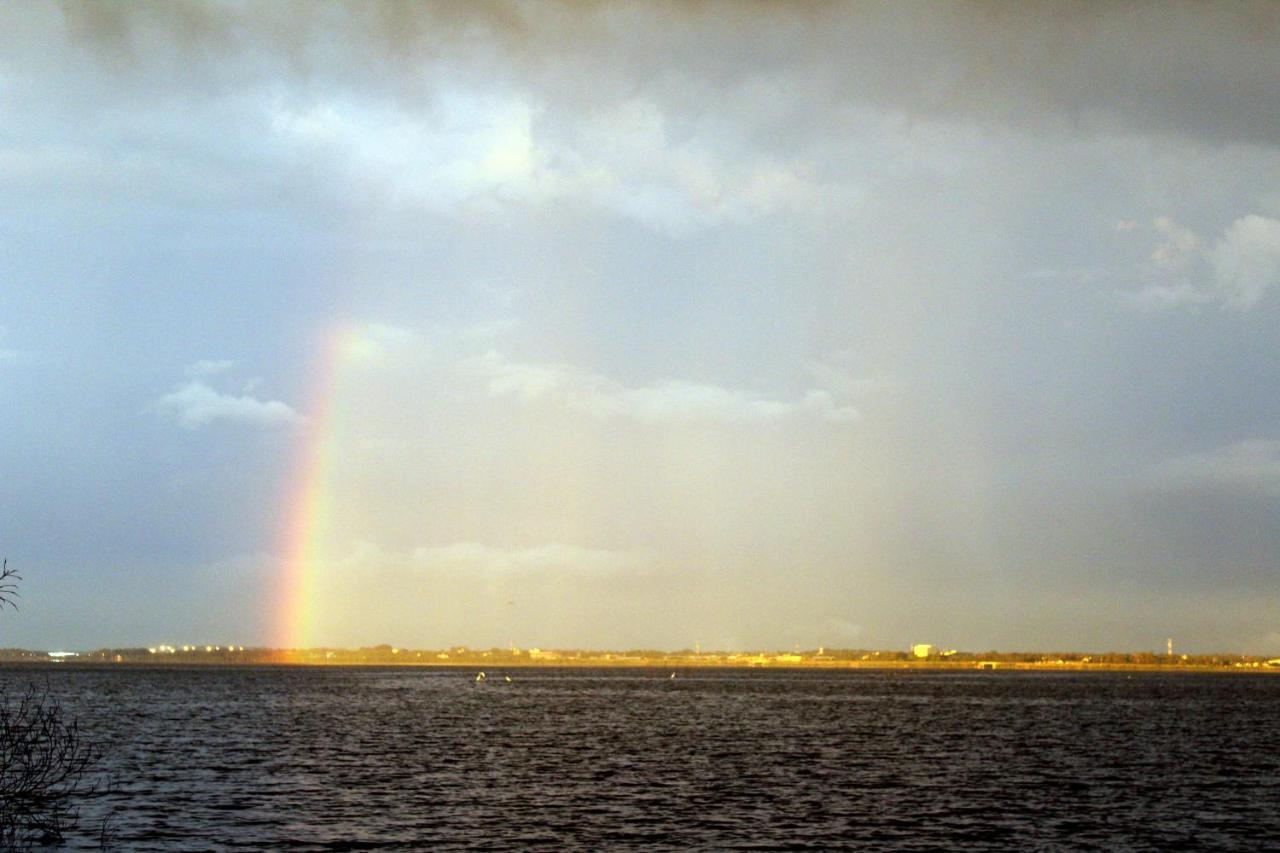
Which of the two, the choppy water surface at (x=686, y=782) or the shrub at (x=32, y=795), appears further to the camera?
the choppy water surface at (x=686, y=782)

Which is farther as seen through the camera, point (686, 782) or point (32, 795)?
point (686, 782)

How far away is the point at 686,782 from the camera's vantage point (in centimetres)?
7162

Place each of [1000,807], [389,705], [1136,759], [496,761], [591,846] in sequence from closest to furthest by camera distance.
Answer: [591,846], [1000,807], [496,761], [1136,759], [389,705]

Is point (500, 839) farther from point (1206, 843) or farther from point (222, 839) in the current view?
point (1206, 843)

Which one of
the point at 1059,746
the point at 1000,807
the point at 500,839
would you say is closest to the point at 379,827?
the point at 500,839

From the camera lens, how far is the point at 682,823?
55.5 metres

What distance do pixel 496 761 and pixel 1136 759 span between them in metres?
45.1

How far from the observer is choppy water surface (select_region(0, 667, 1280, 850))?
52906 mm

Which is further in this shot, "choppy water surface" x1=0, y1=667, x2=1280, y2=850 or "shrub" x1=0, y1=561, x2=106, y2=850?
"choppy water surface" x1=0, y1=667, x2=1280, y2=850

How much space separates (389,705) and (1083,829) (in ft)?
423

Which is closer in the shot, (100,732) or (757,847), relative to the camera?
(757,847)

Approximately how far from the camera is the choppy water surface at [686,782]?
52906mm

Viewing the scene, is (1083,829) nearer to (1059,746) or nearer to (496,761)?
(496,761)

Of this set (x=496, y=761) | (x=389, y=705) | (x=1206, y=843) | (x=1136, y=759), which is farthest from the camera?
(x=389, y=705)
